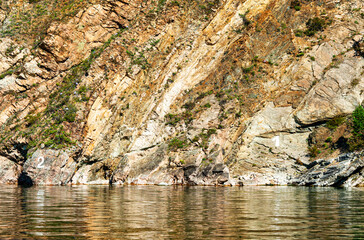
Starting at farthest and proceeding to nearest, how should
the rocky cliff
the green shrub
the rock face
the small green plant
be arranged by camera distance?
1. the green shrub
2. the small green plant
3. the rocky cliff
4. the rock face

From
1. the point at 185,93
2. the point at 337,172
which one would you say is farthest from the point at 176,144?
the point at 337,172

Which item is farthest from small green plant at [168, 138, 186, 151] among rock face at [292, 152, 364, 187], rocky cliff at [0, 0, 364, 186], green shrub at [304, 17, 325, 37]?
green shrub at [304, 17, 325, 37]

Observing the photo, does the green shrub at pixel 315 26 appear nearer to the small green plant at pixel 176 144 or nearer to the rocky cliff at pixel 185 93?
the rocky cliff at pixel 185 93

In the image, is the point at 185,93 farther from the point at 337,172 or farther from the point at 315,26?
the point at 337,172

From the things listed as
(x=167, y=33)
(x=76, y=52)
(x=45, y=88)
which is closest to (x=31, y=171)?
(x=45, y=88)

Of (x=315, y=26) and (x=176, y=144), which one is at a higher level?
(x=315, y=26)

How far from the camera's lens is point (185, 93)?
Result: 51.9 meters

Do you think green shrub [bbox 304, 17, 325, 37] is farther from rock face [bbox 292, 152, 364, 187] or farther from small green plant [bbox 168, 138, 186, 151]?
small green plant [bbox 168, 138, 186, 151]

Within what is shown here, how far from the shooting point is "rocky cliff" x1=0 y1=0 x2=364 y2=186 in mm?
42000

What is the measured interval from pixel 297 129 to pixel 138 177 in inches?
731

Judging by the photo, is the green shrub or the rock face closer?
the rock face

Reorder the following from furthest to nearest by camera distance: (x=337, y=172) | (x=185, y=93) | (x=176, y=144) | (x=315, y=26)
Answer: (x=315, y=26), (x=185, y=93), (x=176, y=144), (x=337, y=172)

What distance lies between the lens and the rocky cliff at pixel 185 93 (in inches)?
1654

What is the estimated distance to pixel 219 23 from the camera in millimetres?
57156
